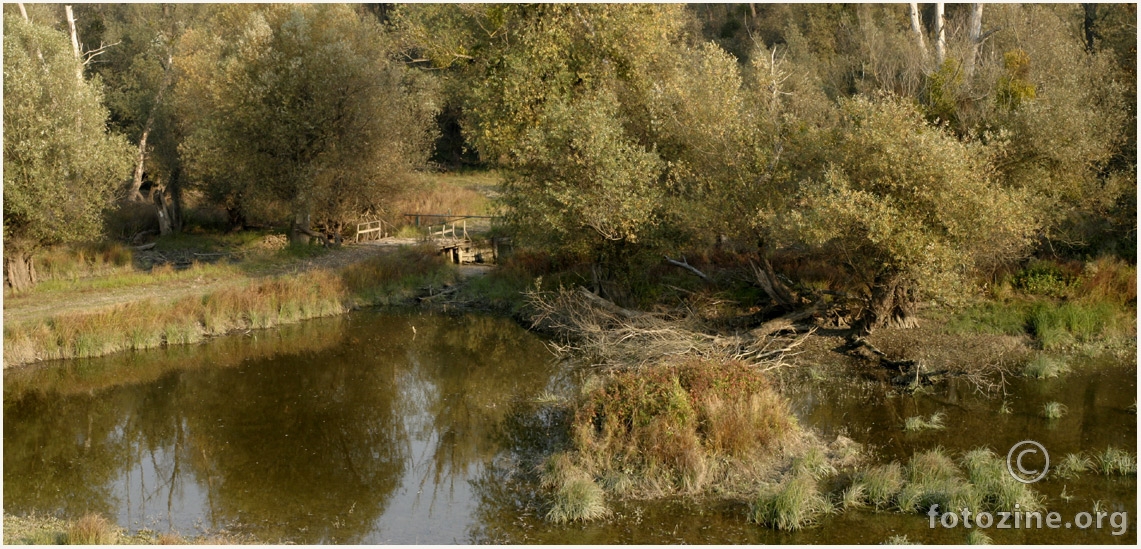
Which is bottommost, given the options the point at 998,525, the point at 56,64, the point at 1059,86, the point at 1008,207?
the point at 998,525

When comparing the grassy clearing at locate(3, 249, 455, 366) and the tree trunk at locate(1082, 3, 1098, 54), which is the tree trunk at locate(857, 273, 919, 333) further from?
the tree trunk at locate(1082, 3, 1098, 54)

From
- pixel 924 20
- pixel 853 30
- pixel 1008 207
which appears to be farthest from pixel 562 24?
pixel 924 20

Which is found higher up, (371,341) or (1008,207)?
(1008,207)

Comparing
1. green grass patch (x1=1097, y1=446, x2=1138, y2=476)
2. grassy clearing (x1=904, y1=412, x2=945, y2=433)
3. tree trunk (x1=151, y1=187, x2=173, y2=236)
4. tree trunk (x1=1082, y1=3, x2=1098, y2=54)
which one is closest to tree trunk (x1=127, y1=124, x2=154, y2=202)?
tree trunk (x1=151, y1=187, x2=173, y2=236)

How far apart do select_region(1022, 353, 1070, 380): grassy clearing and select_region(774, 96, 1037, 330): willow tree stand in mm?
2170

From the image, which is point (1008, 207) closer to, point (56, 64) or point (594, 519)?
point (594, 519)

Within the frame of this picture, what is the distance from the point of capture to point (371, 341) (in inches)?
1019

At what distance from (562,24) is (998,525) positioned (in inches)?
710

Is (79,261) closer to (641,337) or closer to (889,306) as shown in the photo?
(641,337)

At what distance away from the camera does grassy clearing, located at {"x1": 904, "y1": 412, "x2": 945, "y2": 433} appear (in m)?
17.2

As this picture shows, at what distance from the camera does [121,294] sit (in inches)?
1071

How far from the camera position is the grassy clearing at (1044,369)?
20109mm

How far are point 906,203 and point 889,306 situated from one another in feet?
12.0

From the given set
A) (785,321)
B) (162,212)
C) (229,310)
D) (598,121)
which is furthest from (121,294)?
(785,321)
